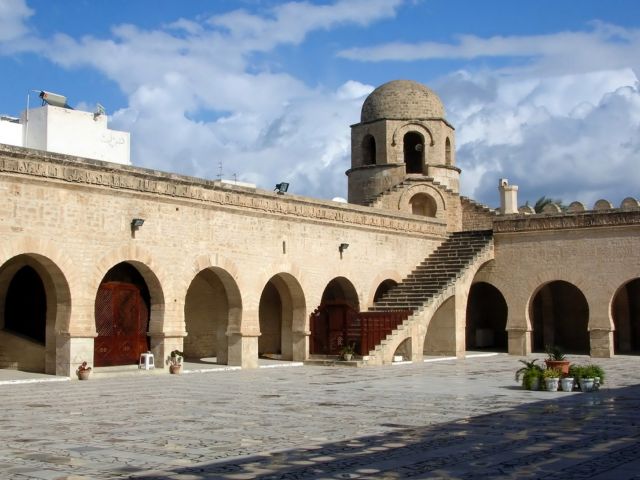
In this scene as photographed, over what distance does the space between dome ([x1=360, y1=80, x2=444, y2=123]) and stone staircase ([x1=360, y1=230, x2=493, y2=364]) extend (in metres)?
5.48

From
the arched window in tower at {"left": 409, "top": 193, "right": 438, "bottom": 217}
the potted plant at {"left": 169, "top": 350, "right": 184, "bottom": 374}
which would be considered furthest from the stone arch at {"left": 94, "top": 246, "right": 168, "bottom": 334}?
the arched window in tower at {"left": 409, "top": 193, "right": 438, "bottom": 217}

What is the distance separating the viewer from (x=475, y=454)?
29.7 feet

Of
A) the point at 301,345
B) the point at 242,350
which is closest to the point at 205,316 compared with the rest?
the point at 301,345

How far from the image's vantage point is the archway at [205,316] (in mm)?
23453

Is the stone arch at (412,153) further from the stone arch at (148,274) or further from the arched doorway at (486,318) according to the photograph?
the stone arch at (148,274)

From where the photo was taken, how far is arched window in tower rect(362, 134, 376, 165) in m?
34.1

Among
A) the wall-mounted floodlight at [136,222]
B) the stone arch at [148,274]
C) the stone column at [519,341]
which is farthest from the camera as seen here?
the stone column at [519,341]

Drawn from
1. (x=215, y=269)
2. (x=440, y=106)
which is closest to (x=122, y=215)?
(x=215, y=269)

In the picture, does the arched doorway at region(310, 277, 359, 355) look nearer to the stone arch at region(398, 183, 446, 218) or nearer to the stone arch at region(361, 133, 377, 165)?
the stone arch at region(398, 183, 446, 218)

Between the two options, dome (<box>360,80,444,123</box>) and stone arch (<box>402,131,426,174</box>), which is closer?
dome (<box>360,80,444,123</box>)

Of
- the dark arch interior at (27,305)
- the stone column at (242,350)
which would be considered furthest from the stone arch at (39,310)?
the stone column at (242,350)

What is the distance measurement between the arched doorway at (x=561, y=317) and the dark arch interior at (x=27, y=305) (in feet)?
60.0

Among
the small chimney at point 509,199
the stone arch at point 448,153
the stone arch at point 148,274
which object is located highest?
the stone arch at point 448,153

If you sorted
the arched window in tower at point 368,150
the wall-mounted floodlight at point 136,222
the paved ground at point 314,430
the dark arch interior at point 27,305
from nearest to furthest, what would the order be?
1. the paved ground at point 314,430
2. the wall-mounted floodlight at point 136,222
3. the dark arch interior at point 27,305
4. the arched window in tower at point 368,150
